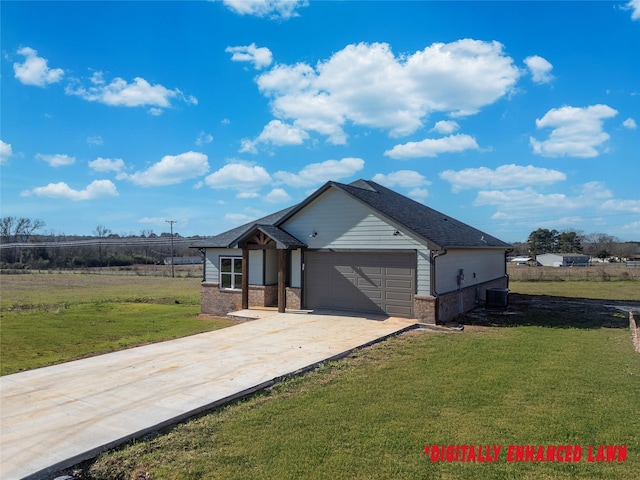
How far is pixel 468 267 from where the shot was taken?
1731 cm

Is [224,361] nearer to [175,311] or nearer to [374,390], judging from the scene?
[374,390]

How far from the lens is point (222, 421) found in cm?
584

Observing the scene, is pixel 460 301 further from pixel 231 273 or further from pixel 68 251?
pixel 68 251

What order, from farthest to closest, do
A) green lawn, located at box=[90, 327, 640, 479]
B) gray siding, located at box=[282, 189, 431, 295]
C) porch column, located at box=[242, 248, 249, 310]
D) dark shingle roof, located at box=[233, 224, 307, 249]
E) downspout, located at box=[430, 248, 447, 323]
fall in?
porch column, located at box=[242, 248, 249, 310], dark shingle roof, located at box=[233, 224, 307, 249], gray siding, located at box=[282, 189, 431, 295], downspout, located at box=[430, 248, 447, 323], green lawn, located at box=[90, 327, 640, 479]

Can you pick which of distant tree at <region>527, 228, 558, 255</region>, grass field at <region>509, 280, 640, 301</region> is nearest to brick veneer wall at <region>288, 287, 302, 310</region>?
grass field at <region>509, 280, 640, 301</region>

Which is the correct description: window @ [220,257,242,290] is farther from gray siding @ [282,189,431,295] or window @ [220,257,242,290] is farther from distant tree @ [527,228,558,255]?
distant tree @ [527,228,558,255]

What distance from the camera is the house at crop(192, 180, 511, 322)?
13.9 metres

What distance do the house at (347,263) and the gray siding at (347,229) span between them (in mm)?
34

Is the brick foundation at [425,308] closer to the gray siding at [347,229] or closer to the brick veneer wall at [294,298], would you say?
the gray siding at [347,229]

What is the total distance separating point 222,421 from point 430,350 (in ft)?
19.1

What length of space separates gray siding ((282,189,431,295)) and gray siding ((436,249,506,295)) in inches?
34.3

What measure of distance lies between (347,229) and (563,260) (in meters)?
65.5

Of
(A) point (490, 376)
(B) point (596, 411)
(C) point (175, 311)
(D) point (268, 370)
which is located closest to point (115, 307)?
(C) point (175, 311)

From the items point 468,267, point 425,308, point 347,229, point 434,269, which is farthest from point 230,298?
point 468,267
